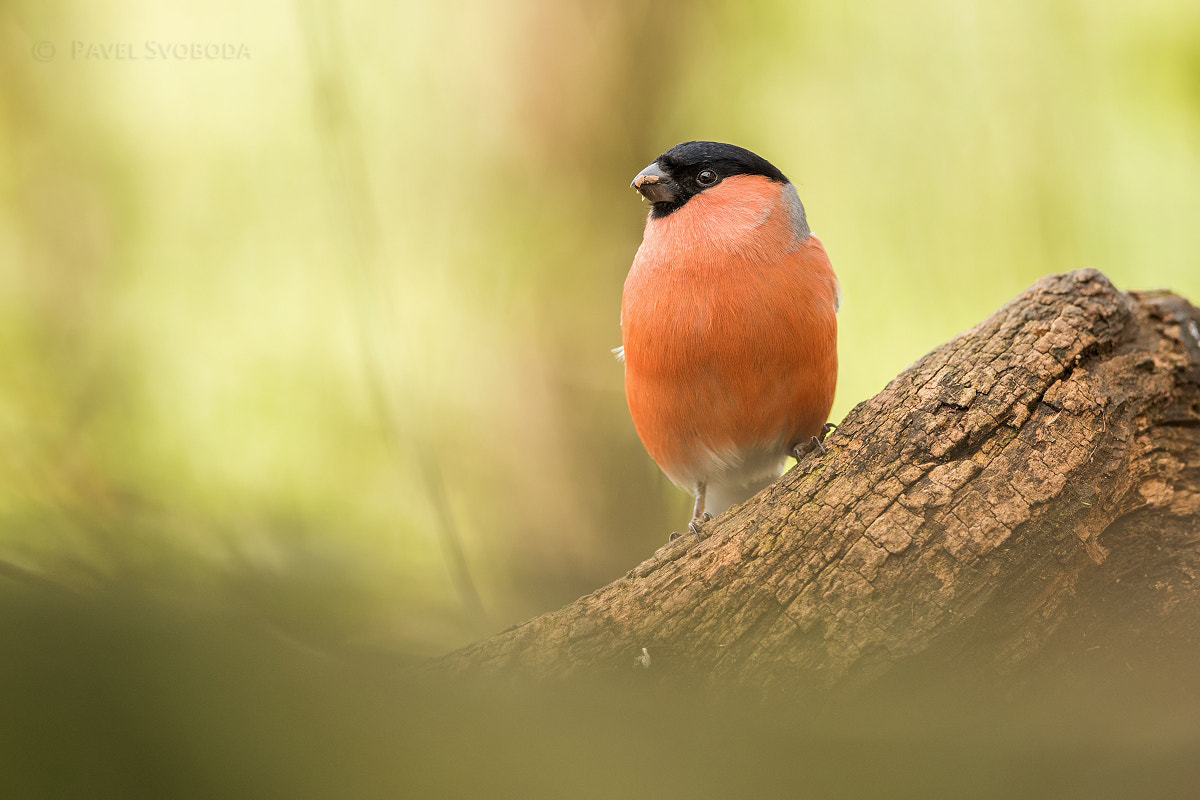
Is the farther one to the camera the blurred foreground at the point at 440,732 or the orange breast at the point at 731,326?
the orange breast at the point at 731,326

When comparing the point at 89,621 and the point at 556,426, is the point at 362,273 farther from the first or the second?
the point at 89,621

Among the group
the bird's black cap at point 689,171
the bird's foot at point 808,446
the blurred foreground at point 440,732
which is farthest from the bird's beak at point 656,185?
the blurred foreground at point 440,732

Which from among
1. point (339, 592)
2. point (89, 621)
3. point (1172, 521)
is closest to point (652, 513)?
point (1172, 521)

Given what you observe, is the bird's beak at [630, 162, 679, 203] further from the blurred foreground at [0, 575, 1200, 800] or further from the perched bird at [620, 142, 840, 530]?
the blurred foreground at [0, 575, 1200, 800]

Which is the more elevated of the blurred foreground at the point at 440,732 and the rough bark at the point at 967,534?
the blurred foreground at the point at 440,732

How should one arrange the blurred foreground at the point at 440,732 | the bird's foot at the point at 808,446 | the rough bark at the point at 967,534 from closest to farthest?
the blurred foreground at the point at 440,732
the rough bark at the point at 967,534
the bird's foot at the point at 808,446

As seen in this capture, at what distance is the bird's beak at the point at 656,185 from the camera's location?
2.32 meters

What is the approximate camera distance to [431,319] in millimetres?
2736

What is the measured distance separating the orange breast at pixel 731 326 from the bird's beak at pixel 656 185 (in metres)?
0.06

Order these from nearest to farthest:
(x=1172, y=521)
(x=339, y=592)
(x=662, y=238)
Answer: (x=339, y=592), (x=1172, y=521), (x=662, y=238)

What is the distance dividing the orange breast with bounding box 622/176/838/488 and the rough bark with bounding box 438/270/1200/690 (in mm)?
312

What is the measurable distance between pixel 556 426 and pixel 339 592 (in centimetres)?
238

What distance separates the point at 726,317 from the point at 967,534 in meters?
0.81

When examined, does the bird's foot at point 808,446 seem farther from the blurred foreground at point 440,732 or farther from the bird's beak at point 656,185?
the blurred foreground at point 440,732
